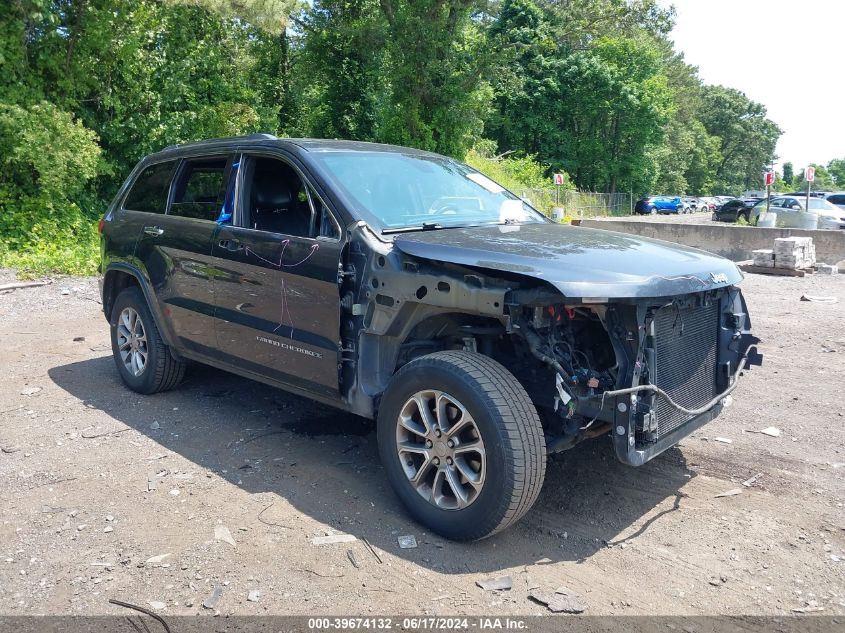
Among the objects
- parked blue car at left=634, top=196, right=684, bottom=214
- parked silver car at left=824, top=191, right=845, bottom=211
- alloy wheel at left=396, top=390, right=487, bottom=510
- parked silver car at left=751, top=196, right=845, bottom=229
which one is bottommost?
alloy wheel at left=396, top=390, right=487, bottom=510

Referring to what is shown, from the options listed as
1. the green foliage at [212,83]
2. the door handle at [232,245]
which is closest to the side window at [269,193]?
the door handle at [232,245]

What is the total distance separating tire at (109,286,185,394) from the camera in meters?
5.65

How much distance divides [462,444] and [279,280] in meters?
1.62

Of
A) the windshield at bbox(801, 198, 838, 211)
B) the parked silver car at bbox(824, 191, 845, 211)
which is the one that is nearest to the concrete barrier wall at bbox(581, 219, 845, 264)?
the windshield at bbox(801, 198, 838, 211)

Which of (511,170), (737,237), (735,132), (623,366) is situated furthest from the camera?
(735,132)

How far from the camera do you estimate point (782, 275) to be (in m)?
13.2

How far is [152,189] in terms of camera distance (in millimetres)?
5816

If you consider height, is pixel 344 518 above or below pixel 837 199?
below

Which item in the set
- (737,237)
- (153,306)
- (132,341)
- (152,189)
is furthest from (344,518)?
(737,237)

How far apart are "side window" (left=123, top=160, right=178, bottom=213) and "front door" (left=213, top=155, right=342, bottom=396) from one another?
1.07 m

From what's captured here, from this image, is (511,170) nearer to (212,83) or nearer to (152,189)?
(212,83)

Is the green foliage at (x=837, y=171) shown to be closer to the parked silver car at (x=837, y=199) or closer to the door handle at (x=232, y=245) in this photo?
the parked silver car at (x=837, y=199)

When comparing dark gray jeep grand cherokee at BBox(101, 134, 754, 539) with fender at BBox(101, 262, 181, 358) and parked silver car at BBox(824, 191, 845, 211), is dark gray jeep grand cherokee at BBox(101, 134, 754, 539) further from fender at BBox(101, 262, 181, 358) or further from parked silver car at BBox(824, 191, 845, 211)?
parked silver car at BBox(824, 191, 845, 211)

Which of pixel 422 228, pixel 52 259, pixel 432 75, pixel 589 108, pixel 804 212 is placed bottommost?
pixel 52 259
